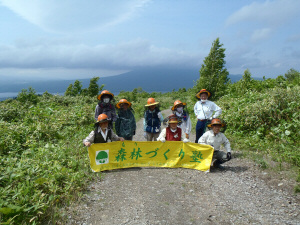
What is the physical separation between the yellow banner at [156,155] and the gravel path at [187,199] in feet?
0.88

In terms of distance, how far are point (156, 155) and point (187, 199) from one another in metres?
2.23

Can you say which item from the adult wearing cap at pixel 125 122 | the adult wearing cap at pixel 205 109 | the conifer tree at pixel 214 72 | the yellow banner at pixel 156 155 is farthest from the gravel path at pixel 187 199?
the conifer tree at pixel 214 72

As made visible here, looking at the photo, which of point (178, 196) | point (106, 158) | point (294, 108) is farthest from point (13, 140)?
point (294, 108)

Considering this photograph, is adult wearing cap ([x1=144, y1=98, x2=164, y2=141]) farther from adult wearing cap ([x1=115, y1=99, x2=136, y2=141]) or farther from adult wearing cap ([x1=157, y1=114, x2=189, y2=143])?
adult wearing cap ([x1=115, y1=99, x2=136, y2=141])

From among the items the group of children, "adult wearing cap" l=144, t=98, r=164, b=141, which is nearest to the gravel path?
the group of children

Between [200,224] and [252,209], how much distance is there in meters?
1.33

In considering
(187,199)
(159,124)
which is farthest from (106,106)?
(187,199)

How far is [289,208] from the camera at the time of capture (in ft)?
14.7

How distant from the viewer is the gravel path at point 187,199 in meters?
4.11

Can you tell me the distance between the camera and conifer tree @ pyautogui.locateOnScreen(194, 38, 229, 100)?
75.9ft

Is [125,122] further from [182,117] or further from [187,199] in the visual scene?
[187,199]

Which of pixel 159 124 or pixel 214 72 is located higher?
pixel 214 72

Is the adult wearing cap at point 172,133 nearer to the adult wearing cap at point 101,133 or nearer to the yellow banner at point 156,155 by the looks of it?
the yellow banner at point 156,155

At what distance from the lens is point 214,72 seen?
23625 millimetres
